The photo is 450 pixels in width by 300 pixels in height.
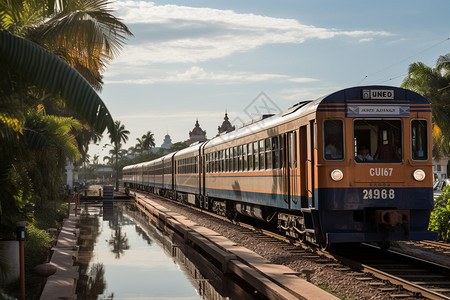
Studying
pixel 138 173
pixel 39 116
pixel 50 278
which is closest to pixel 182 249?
pixel 39 116

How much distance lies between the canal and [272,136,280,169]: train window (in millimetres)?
3077

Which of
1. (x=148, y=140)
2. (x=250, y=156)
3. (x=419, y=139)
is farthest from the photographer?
(x=148, y=140)

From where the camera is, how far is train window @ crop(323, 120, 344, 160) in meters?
12.3

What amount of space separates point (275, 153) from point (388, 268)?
4784mm

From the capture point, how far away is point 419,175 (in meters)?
12.3

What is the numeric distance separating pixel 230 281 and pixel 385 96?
4588 mm

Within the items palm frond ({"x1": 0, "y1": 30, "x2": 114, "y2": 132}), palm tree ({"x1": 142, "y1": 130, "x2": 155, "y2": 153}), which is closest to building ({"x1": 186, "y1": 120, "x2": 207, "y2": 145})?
palm tree ({"x1": 142, "y1": 130, "x2": 155, "y2": 153})

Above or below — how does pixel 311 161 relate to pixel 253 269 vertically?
above

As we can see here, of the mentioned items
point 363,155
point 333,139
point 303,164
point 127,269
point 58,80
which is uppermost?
point 58,80

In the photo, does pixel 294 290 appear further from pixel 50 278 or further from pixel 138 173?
pixel 138 173

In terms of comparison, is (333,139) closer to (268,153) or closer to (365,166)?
(365,166)

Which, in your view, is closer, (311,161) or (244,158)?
(311,161)

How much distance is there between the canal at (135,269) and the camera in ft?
33.9

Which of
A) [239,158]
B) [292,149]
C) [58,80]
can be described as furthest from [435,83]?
[58,80]
